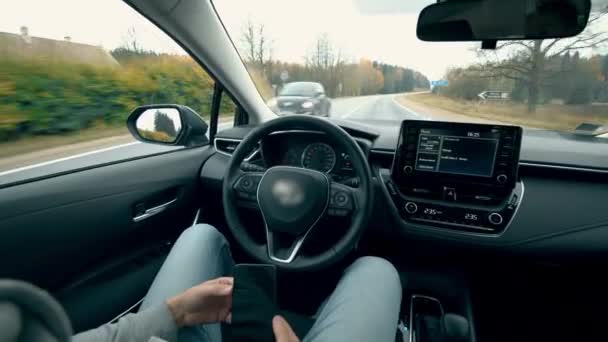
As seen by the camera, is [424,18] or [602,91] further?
[602,91]

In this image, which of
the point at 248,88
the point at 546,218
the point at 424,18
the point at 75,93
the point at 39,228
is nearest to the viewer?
the point at 39,228

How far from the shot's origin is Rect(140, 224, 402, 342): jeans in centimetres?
132

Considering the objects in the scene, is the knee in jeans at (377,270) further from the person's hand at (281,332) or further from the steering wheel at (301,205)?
the person's hand at (281,332)

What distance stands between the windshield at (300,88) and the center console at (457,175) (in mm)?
994

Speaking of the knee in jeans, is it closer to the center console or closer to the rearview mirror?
the center console

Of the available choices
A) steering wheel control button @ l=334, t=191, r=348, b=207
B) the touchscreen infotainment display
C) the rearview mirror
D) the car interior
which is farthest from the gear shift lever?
the rearview mirror

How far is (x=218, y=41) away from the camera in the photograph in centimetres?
249

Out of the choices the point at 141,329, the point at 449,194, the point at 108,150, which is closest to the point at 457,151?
the point at 449,194

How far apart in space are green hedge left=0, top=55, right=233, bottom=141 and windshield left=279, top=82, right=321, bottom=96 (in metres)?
0.46

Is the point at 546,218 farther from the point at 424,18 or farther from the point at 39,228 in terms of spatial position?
the point at 39,228

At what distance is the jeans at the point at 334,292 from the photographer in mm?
1321

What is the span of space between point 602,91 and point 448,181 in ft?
3.07

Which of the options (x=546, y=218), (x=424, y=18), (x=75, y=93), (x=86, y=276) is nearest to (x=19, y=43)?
(x=75, y=93)

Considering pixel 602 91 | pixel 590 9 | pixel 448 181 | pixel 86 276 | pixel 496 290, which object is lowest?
pixel 496 290
